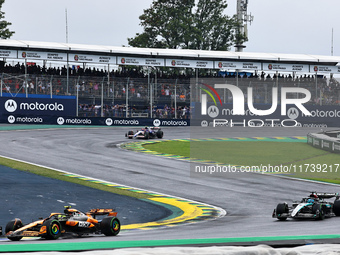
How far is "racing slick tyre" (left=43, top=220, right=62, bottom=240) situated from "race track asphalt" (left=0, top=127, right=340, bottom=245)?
135 cm

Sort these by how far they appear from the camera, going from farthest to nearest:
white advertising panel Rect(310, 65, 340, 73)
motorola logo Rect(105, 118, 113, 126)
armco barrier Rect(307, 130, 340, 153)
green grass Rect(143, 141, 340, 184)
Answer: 1. white advertising panel Rect(310, 65, 340, 73)
2. motorola logo Rect(105, 118, 113, 126)
3. armco barrier Rect(307, 130, 340, 153)
4. green grass Rect(143, 141, 340, 184)

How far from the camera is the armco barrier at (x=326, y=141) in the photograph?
110 ft

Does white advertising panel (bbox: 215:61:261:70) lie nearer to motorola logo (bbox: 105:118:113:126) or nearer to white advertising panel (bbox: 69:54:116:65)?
white advertising panel (bbox: 69:54:116:65)

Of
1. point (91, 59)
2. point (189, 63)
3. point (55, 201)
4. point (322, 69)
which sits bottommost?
point (55, 201)

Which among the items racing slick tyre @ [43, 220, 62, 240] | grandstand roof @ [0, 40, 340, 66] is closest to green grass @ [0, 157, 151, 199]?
racing slick tyre @ [43, 220, 62, 240]

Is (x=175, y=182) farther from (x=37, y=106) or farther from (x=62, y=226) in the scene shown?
(x=37, y=106)

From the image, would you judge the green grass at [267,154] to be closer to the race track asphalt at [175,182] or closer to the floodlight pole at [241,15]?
the race track asphalt at [175,182]

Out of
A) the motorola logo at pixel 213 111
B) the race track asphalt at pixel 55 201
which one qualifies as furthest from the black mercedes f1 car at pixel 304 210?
the motorola logo at pixel 213 111

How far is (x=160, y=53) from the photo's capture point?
172ft

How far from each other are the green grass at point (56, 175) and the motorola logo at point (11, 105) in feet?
43.5

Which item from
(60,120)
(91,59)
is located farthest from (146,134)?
(91,59)

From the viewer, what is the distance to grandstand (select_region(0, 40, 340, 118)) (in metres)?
43.5

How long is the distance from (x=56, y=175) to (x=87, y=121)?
2003 cm

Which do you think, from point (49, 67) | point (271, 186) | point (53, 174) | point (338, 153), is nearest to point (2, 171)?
point (53, 174)
